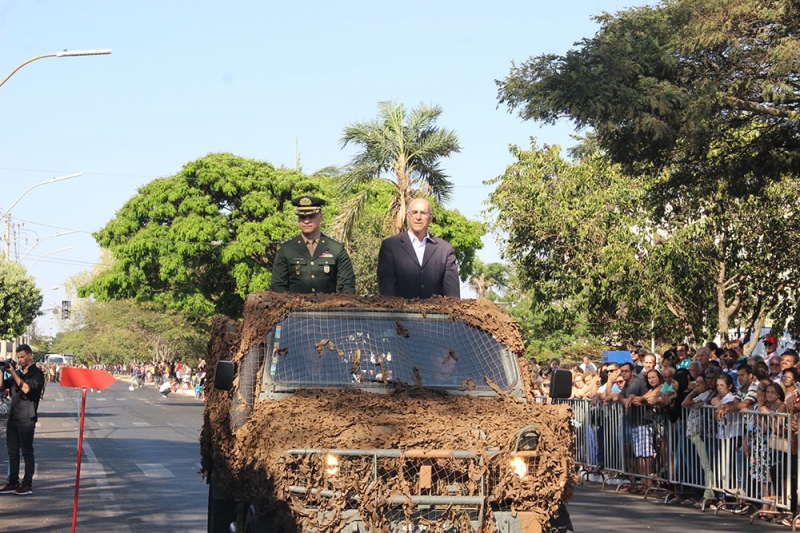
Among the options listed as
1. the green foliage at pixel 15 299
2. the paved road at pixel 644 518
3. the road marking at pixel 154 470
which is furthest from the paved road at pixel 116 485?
the green foliage at pixel 15 299

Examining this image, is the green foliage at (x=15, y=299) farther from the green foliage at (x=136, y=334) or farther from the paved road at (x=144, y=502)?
the green foliage at (x=136, y=334)

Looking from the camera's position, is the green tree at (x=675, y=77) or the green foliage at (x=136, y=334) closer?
the green tree at (x=675, y=77)

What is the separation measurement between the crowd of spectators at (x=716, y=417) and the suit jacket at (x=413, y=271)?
3745 mm

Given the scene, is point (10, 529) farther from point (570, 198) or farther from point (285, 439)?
point (570, 198)

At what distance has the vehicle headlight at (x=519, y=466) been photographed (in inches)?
282

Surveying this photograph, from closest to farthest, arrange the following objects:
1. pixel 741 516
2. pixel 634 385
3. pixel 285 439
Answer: pixel 285 439, pixel 741 516, pixel 634 385

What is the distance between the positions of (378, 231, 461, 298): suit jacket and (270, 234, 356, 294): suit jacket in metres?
0.31

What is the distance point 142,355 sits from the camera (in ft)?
452

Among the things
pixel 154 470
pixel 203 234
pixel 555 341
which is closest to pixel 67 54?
pixel 154 470

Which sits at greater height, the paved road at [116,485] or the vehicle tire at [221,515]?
the vehicle tire at [221,515]

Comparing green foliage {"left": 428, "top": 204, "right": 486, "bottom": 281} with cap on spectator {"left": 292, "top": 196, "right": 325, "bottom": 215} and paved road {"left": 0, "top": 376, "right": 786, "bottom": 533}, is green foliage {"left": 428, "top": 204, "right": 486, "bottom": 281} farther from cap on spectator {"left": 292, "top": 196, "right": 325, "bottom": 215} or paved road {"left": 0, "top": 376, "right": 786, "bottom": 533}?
cap on spectator {"left": 292, "top": 196, "right": 325, "bottom": 215}

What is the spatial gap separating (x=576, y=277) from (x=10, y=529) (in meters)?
22.2

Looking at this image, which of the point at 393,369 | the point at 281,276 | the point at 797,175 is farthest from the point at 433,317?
the point at 797,175

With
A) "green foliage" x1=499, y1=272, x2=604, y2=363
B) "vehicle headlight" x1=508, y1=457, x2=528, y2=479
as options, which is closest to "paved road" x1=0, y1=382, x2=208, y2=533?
"vehicle headlight" x1=508, y1=457, x2=528, y2=479
